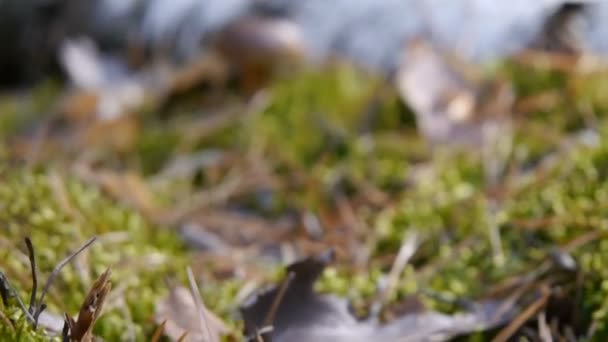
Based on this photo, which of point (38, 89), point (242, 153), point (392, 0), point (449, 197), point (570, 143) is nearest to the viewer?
point (449, 197)

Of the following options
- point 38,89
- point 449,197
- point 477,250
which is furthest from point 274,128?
point 38,89

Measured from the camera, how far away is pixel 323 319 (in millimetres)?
1046

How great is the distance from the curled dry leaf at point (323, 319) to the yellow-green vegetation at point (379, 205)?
65mm

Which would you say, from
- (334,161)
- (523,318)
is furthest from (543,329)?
(334,161)

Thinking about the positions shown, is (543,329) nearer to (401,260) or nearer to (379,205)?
(401,260)

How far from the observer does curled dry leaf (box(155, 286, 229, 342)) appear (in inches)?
38.7

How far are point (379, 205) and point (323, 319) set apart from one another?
634 millimetres

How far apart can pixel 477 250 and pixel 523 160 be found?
1.63 feet

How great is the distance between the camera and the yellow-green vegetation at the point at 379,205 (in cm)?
113

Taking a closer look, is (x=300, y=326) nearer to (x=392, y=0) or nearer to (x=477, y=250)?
(x=477, y=250)

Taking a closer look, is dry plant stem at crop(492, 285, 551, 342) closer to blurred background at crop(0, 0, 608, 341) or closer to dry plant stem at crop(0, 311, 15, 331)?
blurred background at crop(0, 0, 608, 341)

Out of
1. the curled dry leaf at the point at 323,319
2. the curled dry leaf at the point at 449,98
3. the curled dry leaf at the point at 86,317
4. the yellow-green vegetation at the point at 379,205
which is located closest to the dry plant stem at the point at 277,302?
the curled dry leaf at the point at 323,319

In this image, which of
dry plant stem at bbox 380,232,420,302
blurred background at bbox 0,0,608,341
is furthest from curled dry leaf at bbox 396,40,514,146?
dry plant stem at bbox 380,232,420,302

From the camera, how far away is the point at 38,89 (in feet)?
10.7
